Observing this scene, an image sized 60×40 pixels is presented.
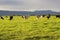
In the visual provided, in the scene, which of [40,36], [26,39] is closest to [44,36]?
[40,36]

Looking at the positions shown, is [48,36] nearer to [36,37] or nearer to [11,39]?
[36,37]

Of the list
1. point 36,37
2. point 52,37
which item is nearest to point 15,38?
point 36,37

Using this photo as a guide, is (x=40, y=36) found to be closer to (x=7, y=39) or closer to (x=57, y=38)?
(x=57, y=38)

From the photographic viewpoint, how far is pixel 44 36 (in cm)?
1892

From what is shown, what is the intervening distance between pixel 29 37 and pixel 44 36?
122cm

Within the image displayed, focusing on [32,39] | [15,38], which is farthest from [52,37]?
[15,38]

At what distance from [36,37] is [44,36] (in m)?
0.67

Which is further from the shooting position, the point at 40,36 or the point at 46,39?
the point at 40,36

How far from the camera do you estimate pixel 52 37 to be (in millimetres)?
18500

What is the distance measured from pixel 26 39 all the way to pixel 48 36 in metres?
2.01

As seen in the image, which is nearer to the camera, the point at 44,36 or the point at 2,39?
the point at 2,39

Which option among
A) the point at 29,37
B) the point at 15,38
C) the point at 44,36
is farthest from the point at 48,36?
the point at 15,38

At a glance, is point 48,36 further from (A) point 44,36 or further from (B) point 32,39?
(B) point 32,39

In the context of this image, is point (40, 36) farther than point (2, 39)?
Yes
